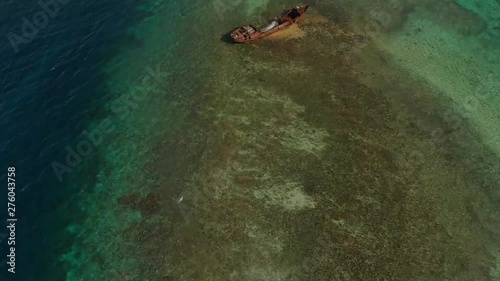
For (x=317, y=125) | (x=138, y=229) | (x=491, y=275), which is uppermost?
(x=317, y=125)

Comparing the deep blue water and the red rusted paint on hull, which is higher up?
the red rusted paint on hull

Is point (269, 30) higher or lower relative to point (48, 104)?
higher

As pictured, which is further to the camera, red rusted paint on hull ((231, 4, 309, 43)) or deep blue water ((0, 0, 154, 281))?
red rusted paint on hull ((231, 4, 309, 43))

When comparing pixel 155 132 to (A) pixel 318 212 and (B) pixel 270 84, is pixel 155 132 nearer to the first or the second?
(B) pixel 270 84

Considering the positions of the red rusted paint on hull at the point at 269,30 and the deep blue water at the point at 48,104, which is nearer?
the deep blue water at the point at 48,104

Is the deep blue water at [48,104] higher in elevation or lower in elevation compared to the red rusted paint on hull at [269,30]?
lower

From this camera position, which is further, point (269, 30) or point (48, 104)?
point (269, 30)

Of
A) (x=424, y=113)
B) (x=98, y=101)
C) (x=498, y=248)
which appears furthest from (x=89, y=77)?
(x=498, y=248)

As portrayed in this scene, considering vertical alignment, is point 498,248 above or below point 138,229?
above
